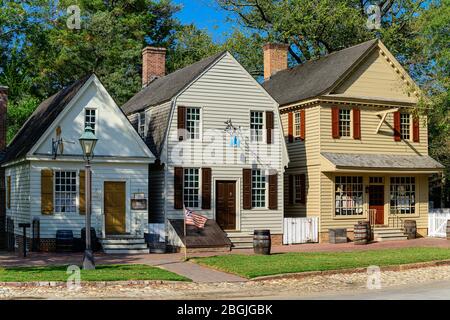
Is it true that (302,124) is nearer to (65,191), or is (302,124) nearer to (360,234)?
(360,234)

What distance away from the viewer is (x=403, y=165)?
3192 centimetres

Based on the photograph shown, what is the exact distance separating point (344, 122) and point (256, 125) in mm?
4613

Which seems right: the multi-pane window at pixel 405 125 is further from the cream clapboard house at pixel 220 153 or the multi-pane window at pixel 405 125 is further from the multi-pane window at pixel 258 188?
the multi-pane window at pixel 258 188

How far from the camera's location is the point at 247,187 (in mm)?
29406

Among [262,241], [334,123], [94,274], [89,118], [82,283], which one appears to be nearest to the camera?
[82,283]

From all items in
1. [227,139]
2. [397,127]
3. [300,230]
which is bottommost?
[300,230]

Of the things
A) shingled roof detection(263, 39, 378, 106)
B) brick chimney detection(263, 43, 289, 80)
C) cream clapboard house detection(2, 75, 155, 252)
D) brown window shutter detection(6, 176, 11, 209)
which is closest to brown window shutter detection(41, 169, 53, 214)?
cream clapboard house detection(2, 75, 155, 252)

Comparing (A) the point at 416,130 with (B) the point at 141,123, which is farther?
(A) the point at 416,130

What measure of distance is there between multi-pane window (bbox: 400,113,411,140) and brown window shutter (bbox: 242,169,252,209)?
337 inches

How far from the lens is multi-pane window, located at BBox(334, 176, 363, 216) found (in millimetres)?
31547

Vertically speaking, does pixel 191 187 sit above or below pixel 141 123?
below

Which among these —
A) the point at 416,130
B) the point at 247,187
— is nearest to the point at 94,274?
the point at 247,187

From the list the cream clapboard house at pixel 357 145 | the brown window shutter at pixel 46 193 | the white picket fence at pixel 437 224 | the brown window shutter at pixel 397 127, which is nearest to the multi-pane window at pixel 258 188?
the cream clapboard house at pixel 357 145

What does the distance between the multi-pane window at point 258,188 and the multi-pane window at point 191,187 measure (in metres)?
2.44
